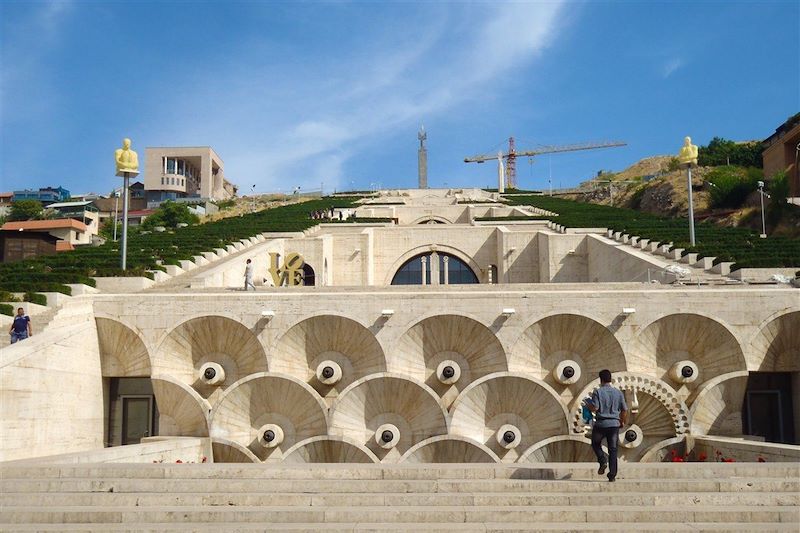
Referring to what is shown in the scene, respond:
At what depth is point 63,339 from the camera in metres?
16.2

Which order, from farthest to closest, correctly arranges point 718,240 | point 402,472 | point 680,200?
point 680,200 < point 718,240 < point 402,472

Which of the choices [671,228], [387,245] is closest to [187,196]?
[387,245]

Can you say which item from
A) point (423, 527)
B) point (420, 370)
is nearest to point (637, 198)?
point (420, 370)

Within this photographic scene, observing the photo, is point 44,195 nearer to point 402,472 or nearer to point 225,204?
point 225,204

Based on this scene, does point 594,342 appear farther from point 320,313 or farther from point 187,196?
point 187,196

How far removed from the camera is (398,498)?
28.6ft

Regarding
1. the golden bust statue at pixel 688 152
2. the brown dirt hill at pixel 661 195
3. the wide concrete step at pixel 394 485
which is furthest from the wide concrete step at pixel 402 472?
the brown dirt hill at pixel 661 195

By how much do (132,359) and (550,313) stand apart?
963 centimetres

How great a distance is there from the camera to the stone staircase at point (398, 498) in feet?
26.5

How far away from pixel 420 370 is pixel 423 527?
387 inches

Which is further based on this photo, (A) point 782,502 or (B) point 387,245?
(B) point 387,245

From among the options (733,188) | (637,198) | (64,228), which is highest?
(637,198)

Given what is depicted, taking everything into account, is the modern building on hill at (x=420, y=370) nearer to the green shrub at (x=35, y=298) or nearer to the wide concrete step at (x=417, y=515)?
the green shrub at (x=35, y=298)

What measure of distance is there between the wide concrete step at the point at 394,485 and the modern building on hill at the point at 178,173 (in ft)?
273
